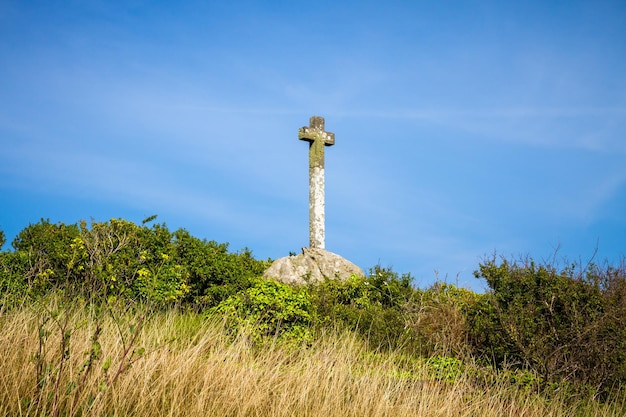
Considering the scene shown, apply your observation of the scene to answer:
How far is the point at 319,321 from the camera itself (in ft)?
32.3

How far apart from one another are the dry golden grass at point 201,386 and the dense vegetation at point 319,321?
4 centimetres

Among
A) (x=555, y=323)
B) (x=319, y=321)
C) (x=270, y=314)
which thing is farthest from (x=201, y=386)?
(x=555, y=323)

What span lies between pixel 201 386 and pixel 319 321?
13.4 feet

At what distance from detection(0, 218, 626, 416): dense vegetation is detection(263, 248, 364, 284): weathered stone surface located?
28.7 inches

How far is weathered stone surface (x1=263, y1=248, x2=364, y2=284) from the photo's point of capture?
12852 mm

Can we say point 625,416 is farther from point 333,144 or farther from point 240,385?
point 333,144

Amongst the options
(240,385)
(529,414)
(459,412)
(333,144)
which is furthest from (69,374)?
(333,144)

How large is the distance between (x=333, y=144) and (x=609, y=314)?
905 centimetres

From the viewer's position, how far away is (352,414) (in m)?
5.86

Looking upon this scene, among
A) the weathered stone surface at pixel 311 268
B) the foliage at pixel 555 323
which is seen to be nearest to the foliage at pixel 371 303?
the weathered stone surface at pixel 311 268

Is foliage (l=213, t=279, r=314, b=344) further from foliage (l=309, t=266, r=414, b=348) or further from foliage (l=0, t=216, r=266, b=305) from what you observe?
foliage (l=0, t=216, r=266, b=305)

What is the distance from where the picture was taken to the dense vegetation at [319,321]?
6.55 m

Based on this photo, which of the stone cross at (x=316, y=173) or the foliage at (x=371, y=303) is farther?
the stone cross at (x=316, y=173)

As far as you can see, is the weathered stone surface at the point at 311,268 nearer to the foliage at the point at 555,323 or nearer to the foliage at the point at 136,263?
the foliage at the point at 136,263
